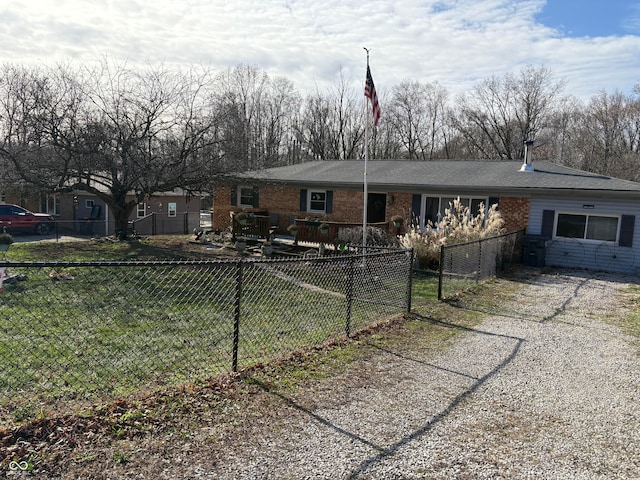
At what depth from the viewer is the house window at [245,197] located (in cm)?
2170

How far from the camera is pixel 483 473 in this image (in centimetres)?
322

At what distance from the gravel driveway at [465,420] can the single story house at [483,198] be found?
9.07 meters

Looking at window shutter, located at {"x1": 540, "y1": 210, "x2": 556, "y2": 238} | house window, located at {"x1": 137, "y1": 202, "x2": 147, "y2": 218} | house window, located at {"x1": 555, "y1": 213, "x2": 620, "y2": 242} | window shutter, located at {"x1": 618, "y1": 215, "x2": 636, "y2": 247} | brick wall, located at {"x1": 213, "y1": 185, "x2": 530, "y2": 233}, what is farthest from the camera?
house window, located at {"x1": 137, "y1": 202, "x2": 147, "y2": 218}

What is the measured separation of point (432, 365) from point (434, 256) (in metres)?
8.16

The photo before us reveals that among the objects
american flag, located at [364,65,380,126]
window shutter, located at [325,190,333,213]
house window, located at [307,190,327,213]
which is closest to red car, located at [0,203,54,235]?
house window, located at [307,190,327,213]

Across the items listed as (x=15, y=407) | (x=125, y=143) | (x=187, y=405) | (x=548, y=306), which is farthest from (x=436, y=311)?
(x=125, y=143)

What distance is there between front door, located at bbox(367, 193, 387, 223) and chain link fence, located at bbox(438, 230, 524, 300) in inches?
277

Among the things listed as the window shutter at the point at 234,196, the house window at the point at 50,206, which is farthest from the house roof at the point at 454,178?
the house window at the point at 50,206

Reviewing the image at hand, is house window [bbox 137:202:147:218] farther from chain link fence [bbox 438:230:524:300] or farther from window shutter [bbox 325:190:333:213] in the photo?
chain link fence [bbox 438:230:524:300]

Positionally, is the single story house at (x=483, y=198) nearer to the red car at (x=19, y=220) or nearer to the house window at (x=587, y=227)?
the house window at (x=587, y=227)

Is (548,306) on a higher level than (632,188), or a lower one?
lower

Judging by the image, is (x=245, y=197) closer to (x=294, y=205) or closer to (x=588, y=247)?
(x=294, y=205)

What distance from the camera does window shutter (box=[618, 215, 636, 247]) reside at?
1397 centimetres

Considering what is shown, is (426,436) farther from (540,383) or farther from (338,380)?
(540,383)
